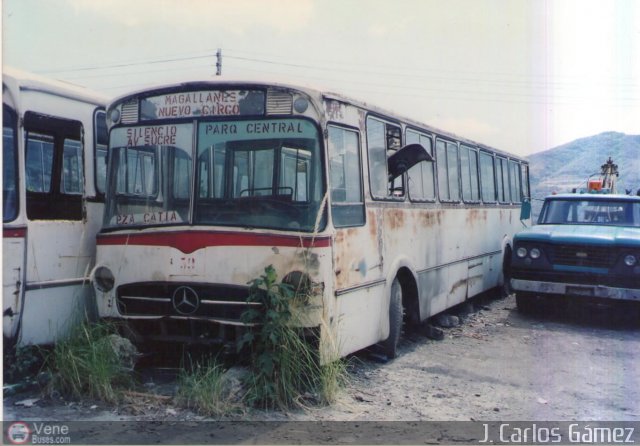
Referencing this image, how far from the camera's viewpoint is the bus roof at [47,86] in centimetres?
577

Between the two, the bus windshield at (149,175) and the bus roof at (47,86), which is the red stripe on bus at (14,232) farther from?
the bus roof at (47,86)

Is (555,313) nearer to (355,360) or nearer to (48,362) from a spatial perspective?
(355,360)

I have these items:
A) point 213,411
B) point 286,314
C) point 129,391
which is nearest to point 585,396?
point 286,314

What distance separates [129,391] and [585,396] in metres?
4.23

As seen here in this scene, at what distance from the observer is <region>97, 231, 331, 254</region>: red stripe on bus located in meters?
5.41

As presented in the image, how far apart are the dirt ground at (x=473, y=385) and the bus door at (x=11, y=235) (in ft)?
2.39

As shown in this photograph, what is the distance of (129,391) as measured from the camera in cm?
537

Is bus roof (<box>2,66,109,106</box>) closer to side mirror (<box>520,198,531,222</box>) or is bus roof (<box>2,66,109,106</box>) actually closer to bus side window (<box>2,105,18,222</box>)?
bus side window (<box>2,105,18,222</box>)

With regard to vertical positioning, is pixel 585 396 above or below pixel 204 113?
below

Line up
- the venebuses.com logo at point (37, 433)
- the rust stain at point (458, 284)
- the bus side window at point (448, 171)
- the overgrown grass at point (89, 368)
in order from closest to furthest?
1. the venebuses.com logo at point (37, 433)
2. the overgrown grass at point (89, 368)
3. the bus side window at point (448, 171)
4. the rust stain at point (458, 284)

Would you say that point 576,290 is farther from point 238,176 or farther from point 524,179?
point 238,176

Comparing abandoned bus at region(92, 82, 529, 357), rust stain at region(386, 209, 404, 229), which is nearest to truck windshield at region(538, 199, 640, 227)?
rust stain at region(386, 209, 404, 229)

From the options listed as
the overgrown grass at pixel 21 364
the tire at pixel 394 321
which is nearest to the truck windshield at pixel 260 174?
the overgrown grass at pixel 21 364

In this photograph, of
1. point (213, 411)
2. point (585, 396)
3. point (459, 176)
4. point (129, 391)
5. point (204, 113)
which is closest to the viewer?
point (213, 411)
